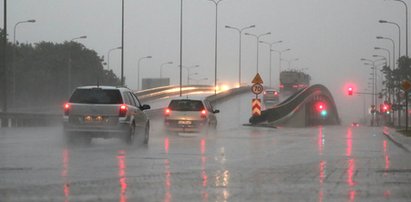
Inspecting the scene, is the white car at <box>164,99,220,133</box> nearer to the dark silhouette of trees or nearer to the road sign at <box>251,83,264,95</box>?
the road sign at <box>251,83,264,95</box>

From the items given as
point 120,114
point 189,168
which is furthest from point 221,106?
point 189,168

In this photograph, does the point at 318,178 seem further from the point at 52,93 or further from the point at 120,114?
the point at 52,93

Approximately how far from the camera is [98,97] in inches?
852

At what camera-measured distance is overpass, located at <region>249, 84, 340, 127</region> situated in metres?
56.5

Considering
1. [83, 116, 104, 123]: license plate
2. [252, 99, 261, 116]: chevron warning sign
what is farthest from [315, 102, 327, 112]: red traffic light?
[83, 116, 104, 123]: license plate

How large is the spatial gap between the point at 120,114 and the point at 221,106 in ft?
190

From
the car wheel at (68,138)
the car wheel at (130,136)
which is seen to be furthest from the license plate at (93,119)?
the car wheel at (130,136)

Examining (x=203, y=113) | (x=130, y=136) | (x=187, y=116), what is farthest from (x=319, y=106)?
(x=130, y=136)

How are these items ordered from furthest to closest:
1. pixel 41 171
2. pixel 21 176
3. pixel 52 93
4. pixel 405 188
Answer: pixel 52 93 → pixel 41 171 → pixel 21 176 → pixel 405 188

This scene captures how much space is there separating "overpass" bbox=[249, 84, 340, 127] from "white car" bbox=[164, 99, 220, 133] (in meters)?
16.8

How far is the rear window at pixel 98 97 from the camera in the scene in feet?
70.8

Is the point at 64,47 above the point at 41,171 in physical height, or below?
above

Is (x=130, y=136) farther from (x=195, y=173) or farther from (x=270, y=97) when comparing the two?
(x=270, y=97)

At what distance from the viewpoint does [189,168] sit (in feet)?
49.8
